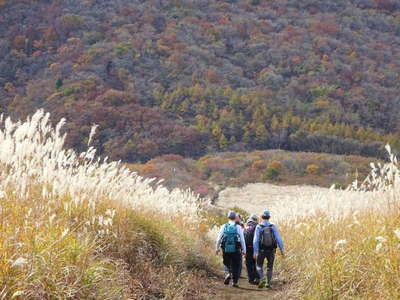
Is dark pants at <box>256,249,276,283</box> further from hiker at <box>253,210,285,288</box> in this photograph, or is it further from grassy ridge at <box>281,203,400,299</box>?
grassy ridge at <box>281,203,400,299</box>

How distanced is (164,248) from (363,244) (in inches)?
112

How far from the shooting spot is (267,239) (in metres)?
7.92

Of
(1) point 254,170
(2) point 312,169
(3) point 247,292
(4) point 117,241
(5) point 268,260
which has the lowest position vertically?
(1) point 254,170

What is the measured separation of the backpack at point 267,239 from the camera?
7918 mm

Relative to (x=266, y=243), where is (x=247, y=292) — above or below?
below

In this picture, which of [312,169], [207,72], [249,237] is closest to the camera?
[249,237]

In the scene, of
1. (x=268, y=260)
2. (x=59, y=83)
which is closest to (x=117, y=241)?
(x=268, y=260)

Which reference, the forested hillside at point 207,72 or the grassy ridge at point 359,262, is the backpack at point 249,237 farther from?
the forested hillside at point 207,72

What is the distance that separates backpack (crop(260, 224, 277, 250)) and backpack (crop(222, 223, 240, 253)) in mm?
425

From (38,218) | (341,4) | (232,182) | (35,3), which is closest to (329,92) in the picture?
(232,182)

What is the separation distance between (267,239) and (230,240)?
62 centimetres

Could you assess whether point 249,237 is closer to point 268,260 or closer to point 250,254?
point 250,254

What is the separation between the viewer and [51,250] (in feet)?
11.9

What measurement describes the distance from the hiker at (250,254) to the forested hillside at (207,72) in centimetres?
3214
